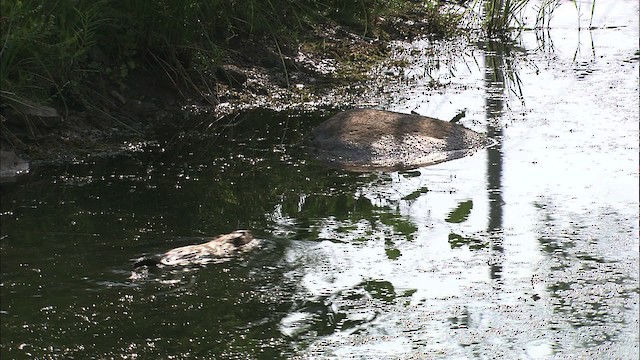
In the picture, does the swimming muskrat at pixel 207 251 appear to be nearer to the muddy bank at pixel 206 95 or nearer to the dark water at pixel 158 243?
the dark water at pixel 158 243

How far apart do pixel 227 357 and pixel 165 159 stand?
2.73m

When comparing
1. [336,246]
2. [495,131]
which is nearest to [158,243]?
[336,246]

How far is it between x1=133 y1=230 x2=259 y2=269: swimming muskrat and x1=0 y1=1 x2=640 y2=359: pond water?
7 cm

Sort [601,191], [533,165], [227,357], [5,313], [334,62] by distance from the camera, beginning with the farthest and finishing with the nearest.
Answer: [334,62]
[533,165]
[601,191]
[5,313]
[227,357]

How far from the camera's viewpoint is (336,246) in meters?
5.03

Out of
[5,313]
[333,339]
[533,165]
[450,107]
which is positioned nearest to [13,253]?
[5,313]

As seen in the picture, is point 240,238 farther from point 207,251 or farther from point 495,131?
point 495,131

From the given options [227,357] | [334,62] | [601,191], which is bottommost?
[227,357]

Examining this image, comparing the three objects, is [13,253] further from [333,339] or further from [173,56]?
[173,56]

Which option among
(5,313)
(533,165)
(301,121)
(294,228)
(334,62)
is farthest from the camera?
(334,62)

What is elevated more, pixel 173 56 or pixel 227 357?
pixel 173 56

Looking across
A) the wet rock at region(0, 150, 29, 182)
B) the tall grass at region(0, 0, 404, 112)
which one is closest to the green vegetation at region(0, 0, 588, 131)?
the tall grass at region(0, 0, 404, 112)

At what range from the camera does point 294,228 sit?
5.28 meters

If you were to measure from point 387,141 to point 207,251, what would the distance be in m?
2.06
